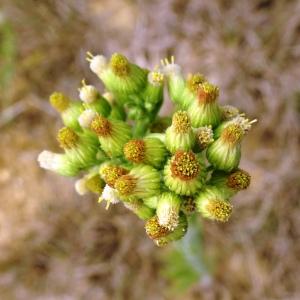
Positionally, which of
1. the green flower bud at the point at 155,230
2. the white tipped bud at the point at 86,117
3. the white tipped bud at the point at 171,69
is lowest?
the green flower bud at the point at 155,230

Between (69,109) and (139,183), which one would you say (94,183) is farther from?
(69,109)

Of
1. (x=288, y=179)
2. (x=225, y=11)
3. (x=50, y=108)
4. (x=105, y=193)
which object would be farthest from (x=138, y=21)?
(x=105, y=193)

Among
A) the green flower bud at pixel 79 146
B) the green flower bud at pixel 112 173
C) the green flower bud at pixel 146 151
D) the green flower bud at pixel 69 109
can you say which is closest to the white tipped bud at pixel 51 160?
the green flower bud at pixel 79 146

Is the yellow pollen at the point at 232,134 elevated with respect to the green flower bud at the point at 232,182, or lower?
elevated

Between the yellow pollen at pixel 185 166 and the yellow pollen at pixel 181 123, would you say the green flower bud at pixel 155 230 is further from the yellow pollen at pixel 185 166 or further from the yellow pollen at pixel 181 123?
the yellow pollen at pixel 181 123

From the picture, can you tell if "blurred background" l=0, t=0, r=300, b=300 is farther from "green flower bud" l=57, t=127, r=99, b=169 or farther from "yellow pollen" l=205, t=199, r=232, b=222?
"yellow pollen" l=205, t=199, r=232, b=222

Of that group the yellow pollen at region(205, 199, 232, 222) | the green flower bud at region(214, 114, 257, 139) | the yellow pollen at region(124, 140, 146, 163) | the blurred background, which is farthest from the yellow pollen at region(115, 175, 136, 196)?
the blurred background
